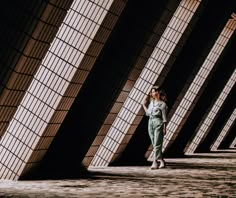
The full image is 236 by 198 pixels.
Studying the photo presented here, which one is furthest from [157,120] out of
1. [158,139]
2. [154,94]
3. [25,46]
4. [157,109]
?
[25,46]

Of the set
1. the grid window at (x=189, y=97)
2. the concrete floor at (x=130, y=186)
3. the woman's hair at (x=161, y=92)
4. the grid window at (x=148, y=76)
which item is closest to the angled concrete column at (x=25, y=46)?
the concrete floor at (x=130, y=186)

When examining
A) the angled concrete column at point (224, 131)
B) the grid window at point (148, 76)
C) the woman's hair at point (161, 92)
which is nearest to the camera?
the woman's hair at point (161, 92)

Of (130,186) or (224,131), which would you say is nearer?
(130,186)

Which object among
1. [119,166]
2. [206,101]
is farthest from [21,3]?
[206,101]

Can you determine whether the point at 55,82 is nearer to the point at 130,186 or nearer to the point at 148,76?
the point at 130,186

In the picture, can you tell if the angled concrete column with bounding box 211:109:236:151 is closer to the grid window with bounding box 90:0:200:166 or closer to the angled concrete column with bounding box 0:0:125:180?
the grid window with bounding box 90:0:200:166

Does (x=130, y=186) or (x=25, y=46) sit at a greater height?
(x=25, y=46)

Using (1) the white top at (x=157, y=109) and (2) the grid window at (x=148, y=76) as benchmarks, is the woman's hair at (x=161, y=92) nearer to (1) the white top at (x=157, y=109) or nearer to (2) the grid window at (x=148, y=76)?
(1) the white top at (x=157, y=109)

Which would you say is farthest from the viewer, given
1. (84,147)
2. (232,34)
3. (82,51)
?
(232,34)

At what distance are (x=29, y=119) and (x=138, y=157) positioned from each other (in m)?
6.20

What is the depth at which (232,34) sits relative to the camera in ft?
65.1

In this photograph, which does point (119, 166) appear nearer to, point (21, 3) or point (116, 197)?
point (116, 197)

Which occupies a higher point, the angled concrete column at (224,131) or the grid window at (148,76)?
the angled concrete column at (224,131)

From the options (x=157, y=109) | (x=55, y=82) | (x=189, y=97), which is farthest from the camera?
(x=189, y=97)
